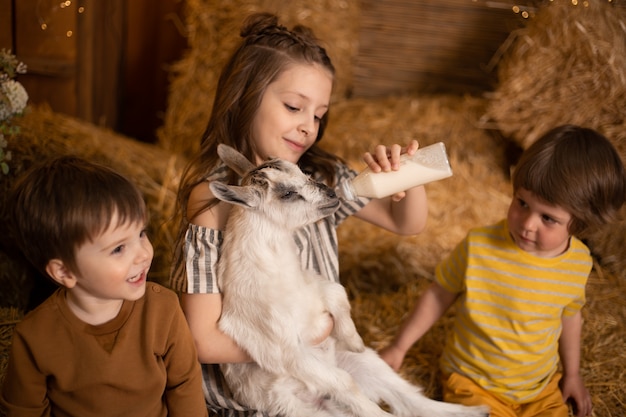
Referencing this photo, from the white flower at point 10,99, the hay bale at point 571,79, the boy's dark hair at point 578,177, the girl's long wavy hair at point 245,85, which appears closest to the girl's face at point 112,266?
the girl's long wavy hair at point 245,85

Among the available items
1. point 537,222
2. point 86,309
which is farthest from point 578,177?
point 86,309

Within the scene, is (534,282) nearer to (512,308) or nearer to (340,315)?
(512,308)

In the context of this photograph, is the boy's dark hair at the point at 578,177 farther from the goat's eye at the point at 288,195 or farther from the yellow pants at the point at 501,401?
the goat's eye at the point at 288,195

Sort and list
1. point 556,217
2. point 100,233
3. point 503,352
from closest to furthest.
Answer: point 100,233
point 556,217
point 503,352

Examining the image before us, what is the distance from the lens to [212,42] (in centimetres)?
410

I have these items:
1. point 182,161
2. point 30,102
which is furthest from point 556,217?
point 30,102

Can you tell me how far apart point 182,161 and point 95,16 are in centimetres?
123

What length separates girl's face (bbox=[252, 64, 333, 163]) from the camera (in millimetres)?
2129

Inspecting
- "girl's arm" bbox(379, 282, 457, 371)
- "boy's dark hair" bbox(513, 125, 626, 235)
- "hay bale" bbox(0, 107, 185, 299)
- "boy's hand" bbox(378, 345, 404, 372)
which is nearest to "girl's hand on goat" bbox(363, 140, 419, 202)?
"boy's dark hair" bbox(513, 125, 626, 235)

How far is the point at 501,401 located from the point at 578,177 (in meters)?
0.95

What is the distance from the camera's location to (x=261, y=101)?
216cm

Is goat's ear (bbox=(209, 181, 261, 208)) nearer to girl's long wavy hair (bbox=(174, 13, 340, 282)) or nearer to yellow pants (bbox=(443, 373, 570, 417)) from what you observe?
girl's long wavy hair (bbox=(174, 13, 340, 282))

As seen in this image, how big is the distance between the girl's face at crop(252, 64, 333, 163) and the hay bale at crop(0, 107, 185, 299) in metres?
1.04

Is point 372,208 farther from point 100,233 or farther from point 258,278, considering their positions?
point 100,233
